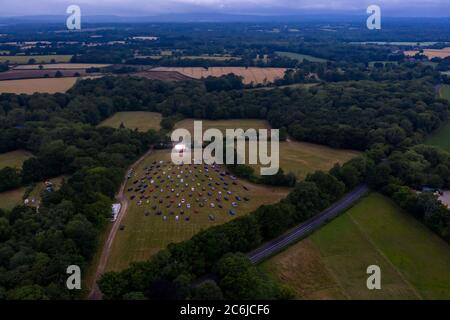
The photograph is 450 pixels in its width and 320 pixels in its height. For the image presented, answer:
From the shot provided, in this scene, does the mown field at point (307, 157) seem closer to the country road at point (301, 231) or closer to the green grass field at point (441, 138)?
the country road at point (301, 231)

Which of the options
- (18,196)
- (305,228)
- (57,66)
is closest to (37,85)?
(57,66)

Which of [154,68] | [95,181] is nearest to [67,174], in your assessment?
[95,181]

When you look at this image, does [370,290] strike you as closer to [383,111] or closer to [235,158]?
[235,158]

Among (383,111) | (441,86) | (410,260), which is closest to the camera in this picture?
(410,260)

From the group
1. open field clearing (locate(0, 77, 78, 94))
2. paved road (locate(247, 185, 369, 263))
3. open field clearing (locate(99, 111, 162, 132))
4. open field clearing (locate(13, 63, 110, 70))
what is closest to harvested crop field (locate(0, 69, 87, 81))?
open field clearing (locate(0, 77, 78, 94))

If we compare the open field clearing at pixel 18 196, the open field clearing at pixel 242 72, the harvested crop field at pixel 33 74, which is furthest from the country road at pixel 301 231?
the harvested crop field at pixel 33 74

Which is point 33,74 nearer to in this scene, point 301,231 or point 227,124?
point 227,124
